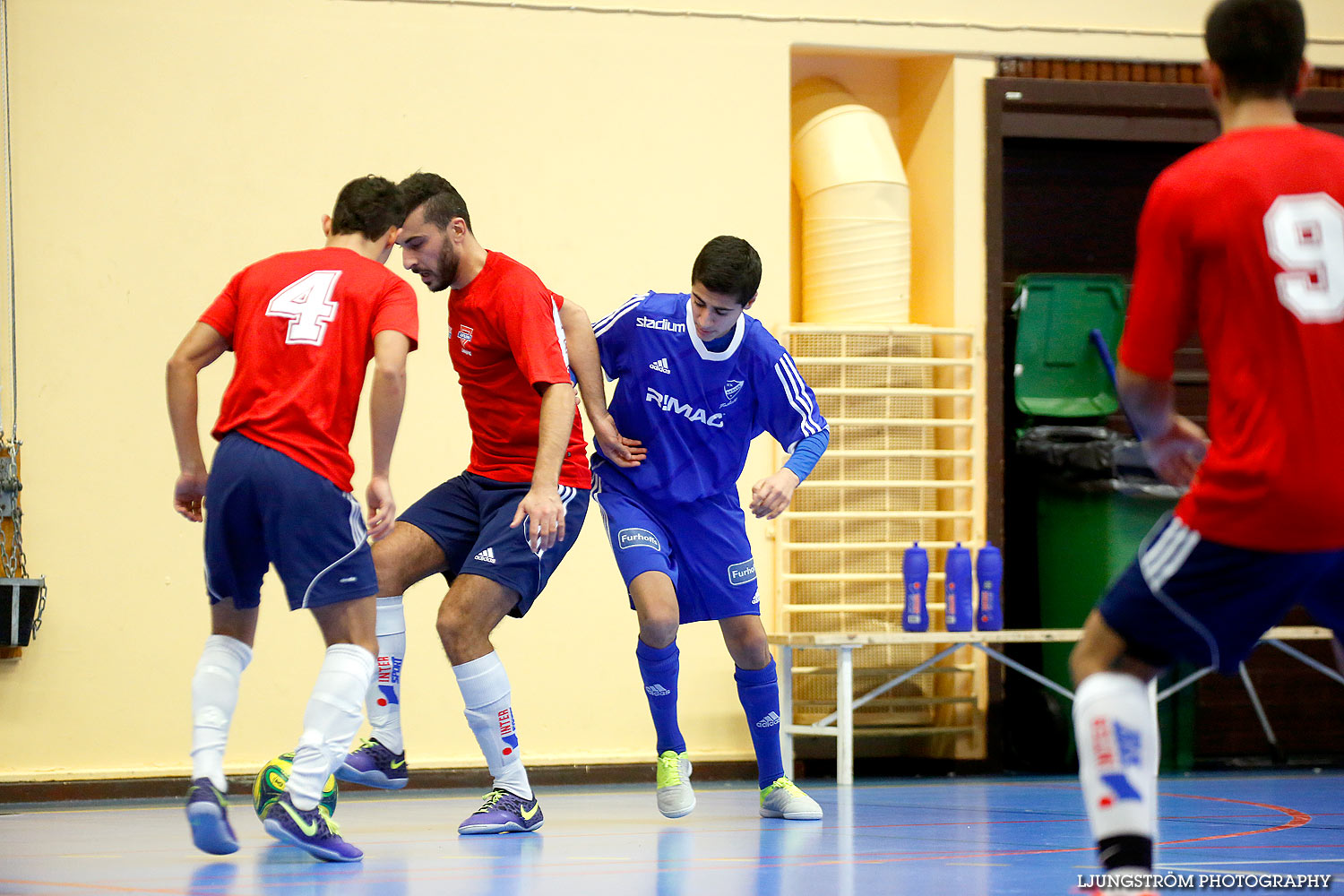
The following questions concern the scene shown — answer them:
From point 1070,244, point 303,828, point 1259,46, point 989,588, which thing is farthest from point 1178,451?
point 1070,244

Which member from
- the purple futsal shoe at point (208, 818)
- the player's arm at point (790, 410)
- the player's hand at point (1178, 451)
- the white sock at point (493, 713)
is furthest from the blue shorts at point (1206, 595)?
the player's arm at point (790, 410)

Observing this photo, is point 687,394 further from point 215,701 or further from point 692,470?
point 215,701

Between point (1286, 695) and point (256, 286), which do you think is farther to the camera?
point (1286, 695)

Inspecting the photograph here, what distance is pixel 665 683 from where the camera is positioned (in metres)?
4.72

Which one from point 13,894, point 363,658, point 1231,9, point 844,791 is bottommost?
point 844,791

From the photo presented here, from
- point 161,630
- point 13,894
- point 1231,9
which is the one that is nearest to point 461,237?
point 13,894

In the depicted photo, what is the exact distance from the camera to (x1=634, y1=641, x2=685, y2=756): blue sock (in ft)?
15.4

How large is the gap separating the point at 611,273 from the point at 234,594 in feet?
A: 12.3

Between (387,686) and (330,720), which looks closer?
(330,720)

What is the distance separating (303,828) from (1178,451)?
2.33 m

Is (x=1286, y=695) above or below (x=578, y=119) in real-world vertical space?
below

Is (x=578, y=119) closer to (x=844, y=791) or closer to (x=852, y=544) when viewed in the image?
(x=852, y=544)

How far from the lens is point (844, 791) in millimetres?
6184

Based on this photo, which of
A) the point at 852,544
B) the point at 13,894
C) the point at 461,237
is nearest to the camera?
the point at 13,894
